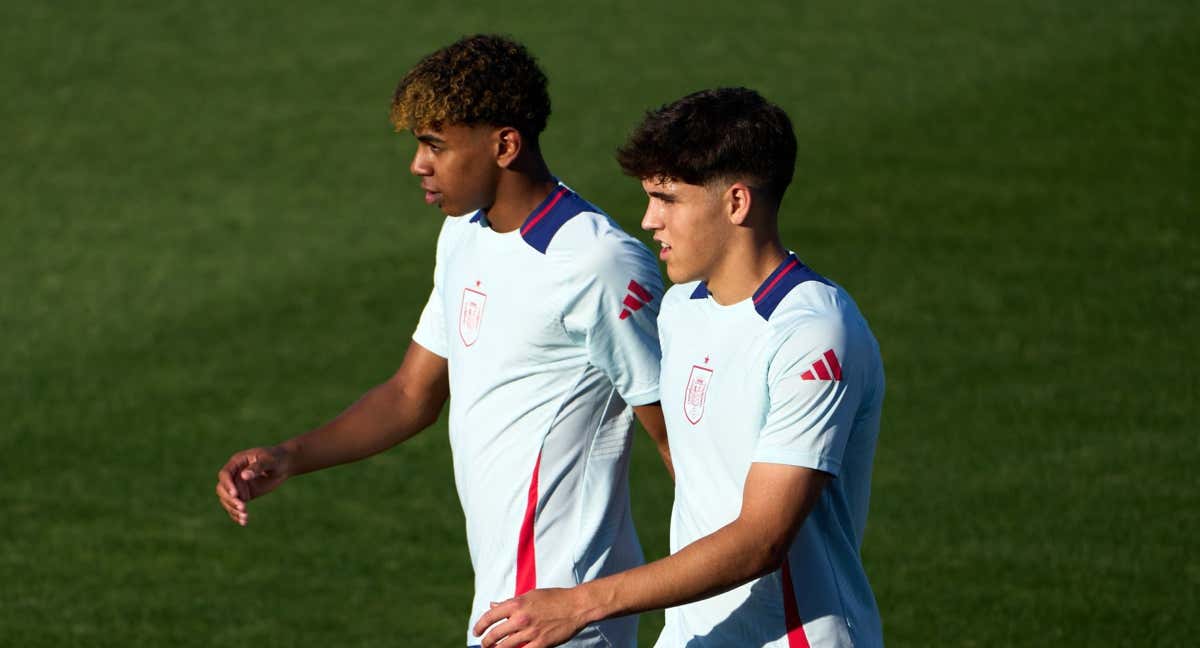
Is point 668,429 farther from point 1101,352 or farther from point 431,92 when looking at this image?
point 1101,352

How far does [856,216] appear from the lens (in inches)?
580

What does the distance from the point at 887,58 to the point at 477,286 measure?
14.2m

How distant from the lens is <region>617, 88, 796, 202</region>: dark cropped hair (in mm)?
3818

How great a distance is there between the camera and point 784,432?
11.9 ft

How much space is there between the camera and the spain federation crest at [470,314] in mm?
4781

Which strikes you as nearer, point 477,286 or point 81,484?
point 477,286

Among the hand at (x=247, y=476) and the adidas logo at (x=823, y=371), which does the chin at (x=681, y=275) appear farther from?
the hand at (x=247, y=476)

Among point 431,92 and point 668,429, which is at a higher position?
point 431,92

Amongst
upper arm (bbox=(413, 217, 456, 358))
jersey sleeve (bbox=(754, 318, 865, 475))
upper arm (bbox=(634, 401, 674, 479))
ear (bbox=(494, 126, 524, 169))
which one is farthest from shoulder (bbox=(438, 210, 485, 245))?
jersey sleeve (bbox=(754, 318, 865, 475))

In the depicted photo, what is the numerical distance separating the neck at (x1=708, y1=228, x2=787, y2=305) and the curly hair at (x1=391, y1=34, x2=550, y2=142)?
0.96 m

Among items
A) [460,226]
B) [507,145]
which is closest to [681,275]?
[507,145]

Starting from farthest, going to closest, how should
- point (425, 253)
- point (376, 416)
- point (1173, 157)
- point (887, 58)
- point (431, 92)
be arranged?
point (887, 58) < point (1173, 157) < point (425, 253) < point (376, 416) < point (431, 92)

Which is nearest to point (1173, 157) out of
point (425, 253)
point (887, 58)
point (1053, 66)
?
point (1053, 66)

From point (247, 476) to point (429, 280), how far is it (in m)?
8.91
